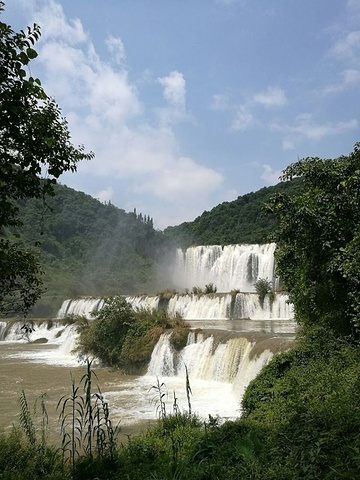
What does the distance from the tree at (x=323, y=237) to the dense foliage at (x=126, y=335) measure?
25.0 ft

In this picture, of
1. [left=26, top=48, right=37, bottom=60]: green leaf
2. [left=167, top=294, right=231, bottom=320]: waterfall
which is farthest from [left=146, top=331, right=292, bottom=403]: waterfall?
[left=167, top=294, right=231, bottom=320]: waterfall

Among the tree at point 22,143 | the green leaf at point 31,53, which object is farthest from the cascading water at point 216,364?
the green leaf at point 31,53

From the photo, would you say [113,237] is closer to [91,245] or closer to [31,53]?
[91,245]

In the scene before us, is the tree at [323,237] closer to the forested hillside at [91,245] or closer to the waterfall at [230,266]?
the waterfall at [230,266]

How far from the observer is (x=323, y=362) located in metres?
7.68

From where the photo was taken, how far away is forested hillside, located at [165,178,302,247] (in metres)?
60.6

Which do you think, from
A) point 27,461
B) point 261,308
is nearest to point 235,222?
point 261,308

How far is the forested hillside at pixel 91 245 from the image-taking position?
62250 millimetres

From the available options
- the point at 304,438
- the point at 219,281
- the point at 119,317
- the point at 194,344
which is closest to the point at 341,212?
the point at 304,438

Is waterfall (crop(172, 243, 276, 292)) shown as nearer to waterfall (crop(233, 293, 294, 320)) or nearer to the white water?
waterfall (crop(233, 293, 294, 320))

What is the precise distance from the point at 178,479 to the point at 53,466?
2.36 metres

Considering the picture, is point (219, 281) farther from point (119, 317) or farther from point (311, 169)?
point (311, 169)

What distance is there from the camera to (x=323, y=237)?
8.06 m

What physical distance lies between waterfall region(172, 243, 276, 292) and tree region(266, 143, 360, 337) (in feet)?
84.9
